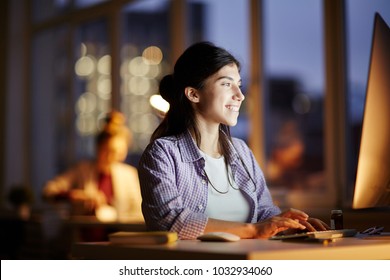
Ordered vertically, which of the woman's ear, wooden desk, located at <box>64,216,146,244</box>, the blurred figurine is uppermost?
the woman's ear

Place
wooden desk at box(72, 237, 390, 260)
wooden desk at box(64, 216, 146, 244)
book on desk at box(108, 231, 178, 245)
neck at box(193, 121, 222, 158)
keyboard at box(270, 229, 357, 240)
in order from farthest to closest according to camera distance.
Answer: wooden desk at box(64, 216, 146, 244)
neck at box(193, 121, 222, 158)
keyboard at box(270, 229, 357, 240)
book on desk at box(108, 231, 178, 245)
wooden desk at box(72, 237, 390, 260)

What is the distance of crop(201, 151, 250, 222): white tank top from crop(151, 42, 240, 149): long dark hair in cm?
9

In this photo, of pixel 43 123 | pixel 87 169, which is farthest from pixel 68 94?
pixel 87 169

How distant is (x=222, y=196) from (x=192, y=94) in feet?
1.16

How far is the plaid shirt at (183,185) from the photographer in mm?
1979

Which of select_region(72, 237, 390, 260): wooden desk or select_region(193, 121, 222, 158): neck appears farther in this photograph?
select_region(193, 121, 222, 158): neck

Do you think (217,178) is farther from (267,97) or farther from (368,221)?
(267,97)

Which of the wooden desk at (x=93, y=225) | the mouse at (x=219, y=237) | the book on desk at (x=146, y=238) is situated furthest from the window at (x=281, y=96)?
the book on desk at (x=146, y=238)

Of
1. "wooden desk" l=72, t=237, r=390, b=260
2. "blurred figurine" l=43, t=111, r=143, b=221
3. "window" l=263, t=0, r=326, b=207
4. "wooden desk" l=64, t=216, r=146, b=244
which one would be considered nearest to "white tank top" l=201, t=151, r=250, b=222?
"wooden desk" l=72, t=237, r=390, b=260

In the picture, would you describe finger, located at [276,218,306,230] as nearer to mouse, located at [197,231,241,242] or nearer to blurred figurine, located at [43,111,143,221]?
mouse, located at [197,231,241,242]

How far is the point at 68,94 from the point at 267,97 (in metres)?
2.86

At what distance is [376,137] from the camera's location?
2143 mm

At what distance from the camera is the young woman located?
1.99 meters
